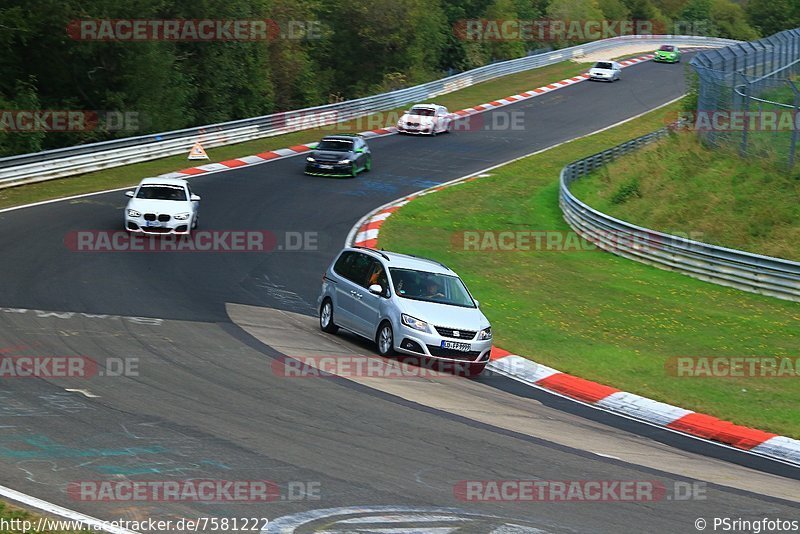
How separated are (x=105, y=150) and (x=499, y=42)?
172 ft

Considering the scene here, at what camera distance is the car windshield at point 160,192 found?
2558 centimetres

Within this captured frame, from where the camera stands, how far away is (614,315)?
21188mm

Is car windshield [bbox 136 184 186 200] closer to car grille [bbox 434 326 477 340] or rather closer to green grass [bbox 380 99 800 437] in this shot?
green grass [bbox 380 99 800 437]

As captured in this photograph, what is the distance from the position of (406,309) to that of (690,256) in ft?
35.9

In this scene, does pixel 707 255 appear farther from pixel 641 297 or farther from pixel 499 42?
pixel 499 42

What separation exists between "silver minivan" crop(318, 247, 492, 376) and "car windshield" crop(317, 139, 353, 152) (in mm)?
17654

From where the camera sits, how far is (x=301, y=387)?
1392 centimetres

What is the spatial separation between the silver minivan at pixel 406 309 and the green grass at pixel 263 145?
1345 cm

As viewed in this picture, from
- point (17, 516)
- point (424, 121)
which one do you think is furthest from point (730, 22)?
point (17, 516)

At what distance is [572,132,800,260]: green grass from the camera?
84.9ft

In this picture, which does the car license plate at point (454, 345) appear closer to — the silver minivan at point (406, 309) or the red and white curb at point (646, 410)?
the silver minivan at point (406, 309)

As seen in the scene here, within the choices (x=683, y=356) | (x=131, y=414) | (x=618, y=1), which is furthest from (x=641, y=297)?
(x=618, y=1)

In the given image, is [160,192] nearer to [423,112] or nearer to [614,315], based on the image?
[614,315]

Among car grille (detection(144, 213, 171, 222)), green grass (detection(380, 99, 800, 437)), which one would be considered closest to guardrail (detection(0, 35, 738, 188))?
car grille (detection(144, 213, 171, 222))
